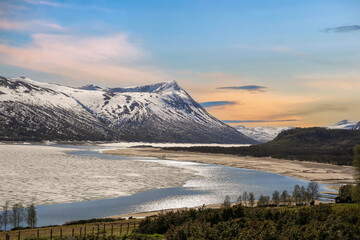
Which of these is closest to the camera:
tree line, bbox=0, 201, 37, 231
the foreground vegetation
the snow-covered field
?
the foreground vegetation

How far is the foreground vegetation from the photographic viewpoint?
41.0m

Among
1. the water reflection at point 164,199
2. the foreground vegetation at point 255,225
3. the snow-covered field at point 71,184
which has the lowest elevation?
the water reflection at point 164,199

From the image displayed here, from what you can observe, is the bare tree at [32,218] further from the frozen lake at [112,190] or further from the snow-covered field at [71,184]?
the snow-covered field at [71,184]

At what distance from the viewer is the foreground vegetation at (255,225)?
135 feet

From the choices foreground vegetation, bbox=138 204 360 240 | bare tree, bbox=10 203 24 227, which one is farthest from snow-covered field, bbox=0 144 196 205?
foreground vegetation, bbox=138 204 360 240

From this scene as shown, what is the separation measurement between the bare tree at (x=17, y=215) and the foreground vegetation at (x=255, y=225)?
26.0m

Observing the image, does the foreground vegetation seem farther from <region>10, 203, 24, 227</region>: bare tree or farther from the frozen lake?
the frozen lake

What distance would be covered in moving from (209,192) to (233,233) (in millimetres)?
63832

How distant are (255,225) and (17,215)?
144 feet

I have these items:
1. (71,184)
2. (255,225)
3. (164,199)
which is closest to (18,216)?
(164,199)

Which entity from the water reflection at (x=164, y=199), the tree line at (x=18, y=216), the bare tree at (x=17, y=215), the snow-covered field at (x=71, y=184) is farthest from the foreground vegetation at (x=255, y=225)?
the snow-covered field at (x=71, y=184)

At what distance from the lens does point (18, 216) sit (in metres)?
63.5

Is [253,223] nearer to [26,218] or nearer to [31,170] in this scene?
[26,218]

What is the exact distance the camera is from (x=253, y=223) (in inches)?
1896
